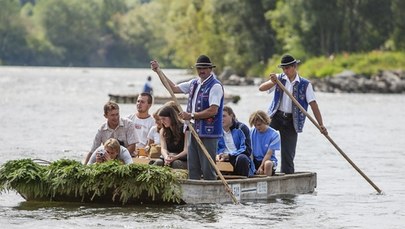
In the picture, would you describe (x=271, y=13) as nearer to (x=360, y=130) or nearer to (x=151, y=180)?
(x=360, y=130)

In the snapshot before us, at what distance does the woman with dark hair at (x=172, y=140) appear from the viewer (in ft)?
53.7

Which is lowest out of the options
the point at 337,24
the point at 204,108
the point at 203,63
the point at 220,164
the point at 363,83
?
the point at 220,164

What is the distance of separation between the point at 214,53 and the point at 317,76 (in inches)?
888

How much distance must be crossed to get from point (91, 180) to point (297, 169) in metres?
8.39

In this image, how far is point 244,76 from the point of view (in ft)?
301

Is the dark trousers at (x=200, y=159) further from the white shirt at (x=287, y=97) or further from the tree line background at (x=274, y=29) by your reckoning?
the tree line background at (x=274, y=29)

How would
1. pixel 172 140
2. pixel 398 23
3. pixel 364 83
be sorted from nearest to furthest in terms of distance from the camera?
pixel 172 140
pixel 364 83
pixel 398 23

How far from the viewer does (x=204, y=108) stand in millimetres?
15781

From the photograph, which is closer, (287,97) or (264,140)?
(264,140)

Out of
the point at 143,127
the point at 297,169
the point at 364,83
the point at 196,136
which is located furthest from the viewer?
the point at 364,83

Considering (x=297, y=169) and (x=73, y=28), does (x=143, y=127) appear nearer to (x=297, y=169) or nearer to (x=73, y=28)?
(x=297, y=169)

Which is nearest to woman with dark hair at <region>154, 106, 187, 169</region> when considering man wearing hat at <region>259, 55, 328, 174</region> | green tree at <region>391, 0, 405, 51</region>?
man wearing hat at <region>259, 55, 328, 174</region>

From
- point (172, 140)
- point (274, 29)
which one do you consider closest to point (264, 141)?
point (172, 140)

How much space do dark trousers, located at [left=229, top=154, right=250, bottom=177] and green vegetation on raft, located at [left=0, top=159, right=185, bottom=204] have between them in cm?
114
